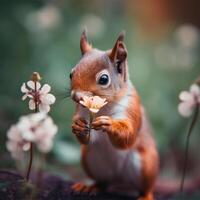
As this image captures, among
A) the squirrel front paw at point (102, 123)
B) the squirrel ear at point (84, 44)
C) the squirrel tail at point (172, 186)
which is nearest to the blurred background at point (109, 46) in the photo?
the squirrel tail at point (172, 186)

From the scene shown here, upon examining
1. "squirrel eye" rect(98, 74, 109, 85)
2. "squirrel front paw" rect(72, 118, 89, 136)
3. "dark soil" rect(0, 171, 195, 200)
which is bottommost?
"dark soil" rect(0, 171, 195, 200)

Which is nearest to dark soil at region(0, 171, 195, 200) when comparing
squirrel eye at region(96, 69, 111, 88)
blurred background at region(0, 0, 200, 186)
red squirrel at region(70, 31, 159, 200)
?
red squirrel at region(70, 31, 159, 200)

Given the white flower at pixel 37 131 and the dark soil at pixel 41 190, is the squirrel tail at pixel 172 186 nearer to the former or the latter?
the dark soil at pixel 41 190

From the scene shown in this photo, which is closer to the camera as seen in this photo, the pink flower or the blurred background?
the pink flower

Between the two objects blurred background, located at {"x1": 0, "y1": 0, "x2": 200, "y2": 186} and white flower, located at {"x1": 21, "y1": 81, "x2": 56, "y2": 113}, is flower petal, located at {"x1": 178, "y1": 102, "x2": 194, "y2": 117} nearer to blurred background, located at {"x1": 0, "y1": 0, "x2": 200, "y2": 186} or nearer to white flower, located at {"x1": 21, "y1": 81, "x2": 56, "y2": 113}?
white flower, located at {"x1": 21, "y1": 81, "x2": 56, "y2": 113}

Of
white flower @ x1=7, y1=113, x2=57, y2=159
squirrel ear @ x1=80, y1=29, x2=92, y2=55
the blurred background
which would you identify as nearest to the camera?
white flower @ x1=7, y1=113, x2=57, y2=159

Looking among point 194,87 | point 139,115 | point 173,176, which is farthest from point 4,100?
point 194,87
